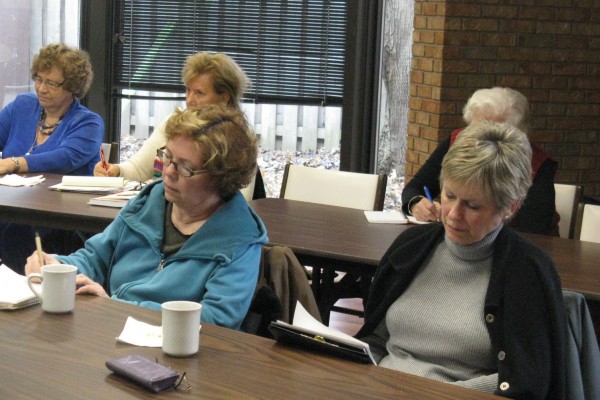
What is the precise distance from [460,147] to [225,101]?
2186 millimetres

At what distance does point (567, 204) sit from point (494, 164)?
6.46ft

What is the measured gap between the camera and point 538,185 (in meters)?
4.25

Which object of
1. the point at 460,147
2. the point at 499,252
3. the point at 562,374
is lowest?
the point at 562,374

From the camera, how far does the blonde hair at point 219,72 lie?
450 cm

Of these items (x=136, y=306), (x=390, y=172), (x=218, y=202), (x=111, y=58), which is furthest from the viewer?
(x=111, y=58)

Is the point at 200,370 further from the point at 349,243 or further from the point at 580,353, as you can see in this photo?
the point at 349,243

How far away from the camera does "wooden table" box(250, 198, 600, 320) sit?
3285mm

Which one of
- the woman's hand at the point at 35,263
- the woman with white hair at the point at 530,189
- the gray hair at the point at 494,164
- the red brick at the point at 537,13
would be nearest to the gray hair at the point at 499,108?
the woman with white hair at the point at 530,189

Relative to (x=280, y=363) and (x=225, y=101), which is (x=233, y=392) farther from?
(x=225, y=101)

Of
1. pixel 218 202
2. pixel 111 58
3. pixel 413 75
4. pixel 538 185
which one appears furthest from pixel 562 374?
pixel 111 58

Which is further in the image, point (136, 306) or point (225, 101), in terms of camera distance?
point (225, 101)

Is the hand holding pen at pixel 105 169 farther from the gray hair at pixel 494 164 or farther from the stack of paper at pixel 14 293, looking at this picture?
the gray hair at pixel 494 164

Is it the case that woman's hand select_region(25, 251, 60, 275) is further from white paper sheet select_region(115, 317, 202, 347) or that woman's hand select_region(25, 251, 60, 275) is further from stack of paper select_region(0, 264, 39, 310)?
white paper sheet select_region(115, 317, 202, 347)

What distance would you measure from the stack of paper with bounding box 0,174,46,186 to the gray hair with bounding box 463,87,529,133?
203 centimetres
